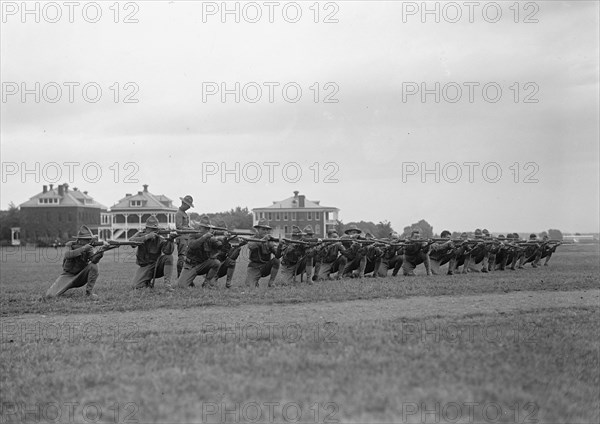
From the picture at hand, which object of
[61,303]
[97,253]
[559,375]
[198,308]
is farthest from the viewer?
[97,253]

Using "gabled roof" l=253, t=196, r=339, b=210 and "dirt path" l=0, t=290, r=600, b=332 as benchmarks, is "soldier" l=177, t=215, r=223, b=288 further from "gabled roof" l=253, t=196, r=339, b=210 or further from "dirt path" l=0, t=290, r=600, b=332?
"gabled roof" l=253, t=196, r=339, b=210

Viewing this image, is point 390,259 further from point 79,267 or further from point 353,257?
point 79,267

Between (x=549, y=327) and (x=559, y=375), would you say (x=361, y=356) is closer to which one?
(x=559, y=375)

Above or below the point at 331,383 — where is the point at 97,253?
above

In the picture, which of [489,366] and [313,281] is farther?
[313,281]

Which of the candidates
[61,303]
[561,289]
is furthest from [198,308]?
[561,289]

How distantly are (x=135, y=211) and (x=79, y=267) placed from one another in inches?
2380

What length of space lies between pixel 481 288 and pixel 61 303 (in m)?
9.23

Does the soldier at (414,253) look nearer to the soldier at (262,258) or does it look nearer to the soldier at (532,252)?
the soldier at (262,258)

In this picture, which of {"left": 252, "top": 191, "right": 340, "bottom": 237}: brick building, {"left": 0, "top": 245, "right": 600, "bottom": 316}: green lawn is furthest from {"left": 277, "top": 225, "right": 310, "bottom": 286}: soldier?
{"left": 252, "top": 191, "right": 340, "bottom": 237}: brick building

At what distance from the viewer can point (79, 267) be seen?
48.9 feet

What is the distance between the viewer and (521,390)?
688cm

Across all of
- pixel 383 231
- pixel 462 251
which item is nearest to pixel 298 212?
pixel 383 231

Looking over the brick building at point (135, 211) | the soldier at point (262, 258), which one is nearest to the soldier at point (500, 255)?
the soldier at point (262, 258)
